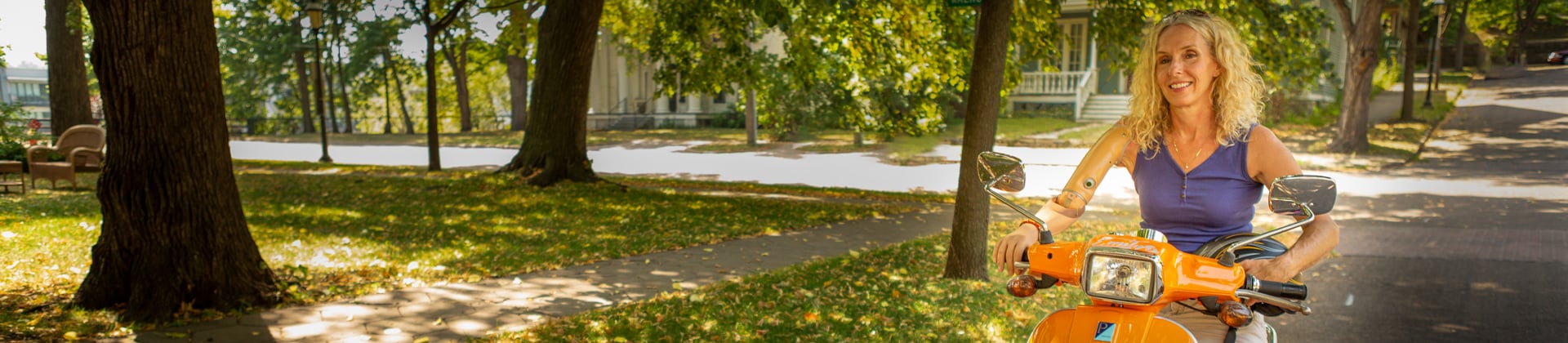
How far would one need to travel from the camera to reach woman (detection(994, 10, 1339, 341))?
8.60ft

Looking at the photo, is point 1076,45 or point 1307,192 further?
point 1076,45

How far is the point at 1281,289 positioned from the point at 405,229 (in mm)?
10097

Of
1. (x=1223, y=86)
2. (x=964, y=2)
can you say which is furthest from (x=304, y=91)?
(x=1223, y=86)

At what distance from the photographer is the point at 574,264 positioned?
8.70m

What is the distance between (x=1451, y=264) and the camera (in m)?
8.64

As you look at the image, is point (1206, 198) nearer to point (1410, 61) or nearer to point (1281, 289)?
point (1281, 289)

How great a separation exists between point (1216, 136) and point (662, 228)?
28.8ft

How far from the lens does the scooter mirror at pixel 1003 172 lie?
8.62 feet

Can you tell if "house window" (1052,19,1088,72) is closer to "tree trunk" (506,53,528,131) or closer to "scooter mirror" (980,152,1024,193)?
"tree trunk" (506,53,528,131)

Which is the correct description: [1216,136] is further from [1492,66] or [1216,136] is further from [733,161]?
[1492,66]

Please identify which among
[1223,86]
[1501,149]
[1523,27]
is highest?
[1523,27]

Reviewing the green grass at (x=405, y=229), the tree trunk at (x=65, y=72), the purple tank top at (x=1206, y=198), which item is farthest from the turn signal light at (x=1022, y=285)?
the tree trunk at (x=65, y=72)

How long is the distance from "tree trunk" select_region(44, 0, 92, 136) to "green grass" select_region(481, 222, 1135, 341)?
707 inches

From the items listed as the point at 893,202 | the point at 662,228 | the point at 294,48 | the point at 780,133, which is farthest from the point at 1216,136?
the point at 294,48
